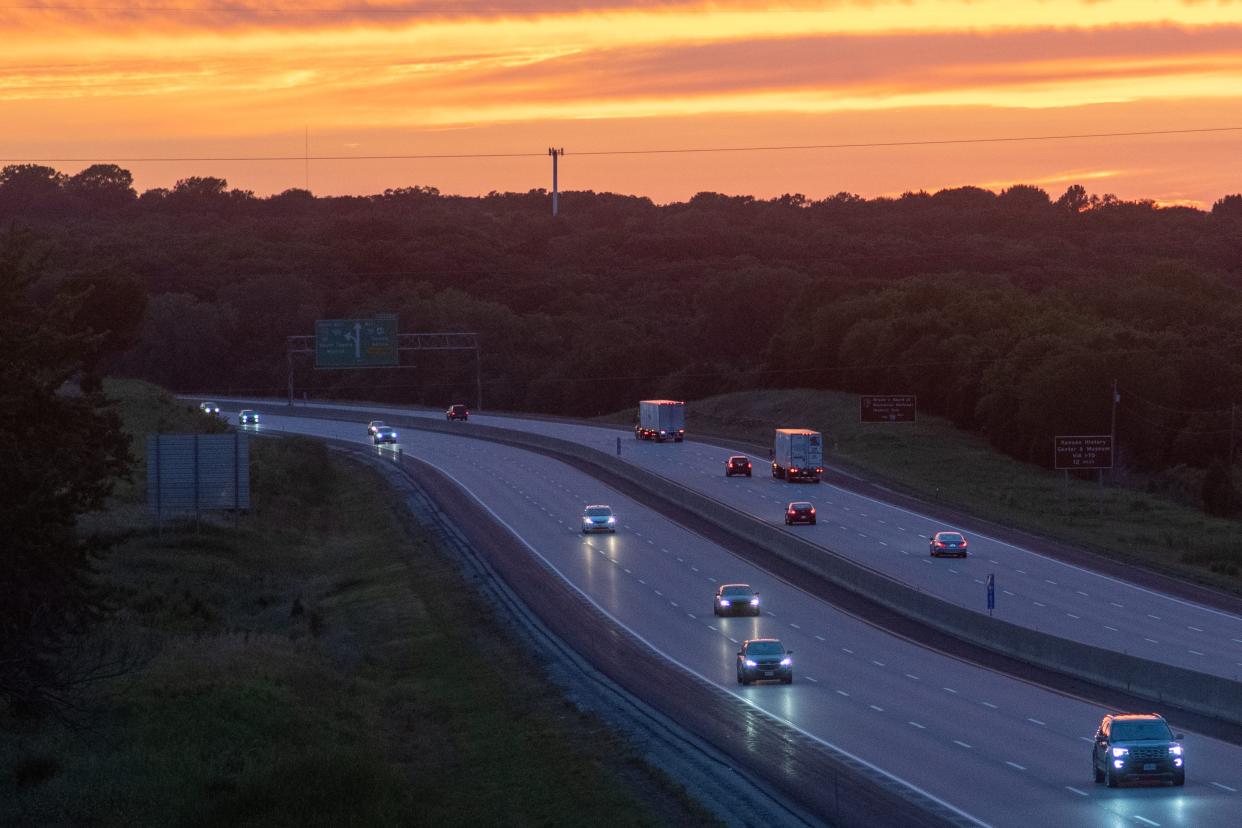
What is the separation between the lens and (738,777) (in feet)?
90.9

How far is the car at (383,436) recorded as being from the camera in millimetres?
116875

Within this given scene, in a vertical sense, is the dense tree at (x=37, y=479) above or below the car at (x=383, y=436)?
above

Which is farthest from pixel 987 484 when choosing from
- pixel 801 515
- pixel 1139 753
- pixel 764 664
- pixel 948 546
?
pixel 1139 753

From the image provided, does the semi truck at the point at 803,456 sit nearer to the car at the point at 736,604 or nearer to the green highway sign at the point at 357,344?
the green highway sign at the point at 357,344

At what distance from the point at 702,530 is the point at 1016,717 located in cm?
3846

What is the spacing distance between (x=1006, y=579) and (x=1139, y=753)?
3338 centimetres

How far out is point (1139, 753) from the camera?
26.5 m

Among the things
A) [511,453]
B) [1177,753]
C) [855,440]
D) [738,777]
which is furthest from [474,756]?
[855,440]

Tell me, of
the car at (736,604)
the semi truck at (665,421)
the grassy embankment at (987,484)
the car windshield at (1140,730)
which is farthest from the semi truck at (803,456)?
the car windshield at (1140,730)

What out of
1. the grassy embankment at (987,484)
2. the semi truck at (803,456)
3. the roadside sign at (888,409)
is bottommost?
the grassy embankment at (987,484)

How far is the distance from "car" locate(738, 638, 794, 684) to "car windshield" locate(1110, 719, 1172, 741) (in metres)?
12.5

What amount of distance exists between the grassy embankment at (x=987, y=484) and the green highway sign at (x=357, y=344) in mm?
27491

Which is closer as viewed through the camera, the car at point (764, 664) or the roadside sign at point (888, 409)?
the car at point (764, 664)

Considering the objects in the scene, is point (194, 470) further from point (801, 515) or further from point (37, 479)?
point (37, 479)
